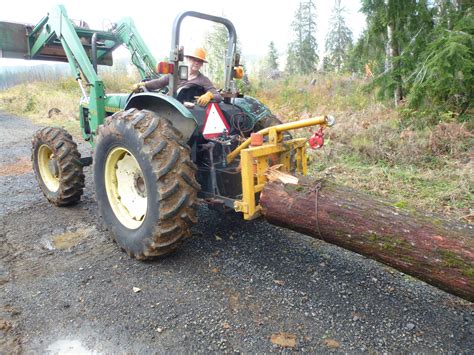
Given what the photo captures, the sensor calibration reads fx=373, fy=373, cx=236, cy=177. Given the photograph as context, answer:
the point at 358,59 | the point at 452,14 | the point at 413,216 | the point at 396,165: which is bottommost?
the point at 396,165

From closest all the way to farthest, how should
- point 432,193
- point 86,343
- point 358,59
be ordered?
1. point 86,343
2. point 432,193
3. point 358,59

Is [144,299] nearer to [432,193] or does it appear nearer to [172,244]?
[172,244]

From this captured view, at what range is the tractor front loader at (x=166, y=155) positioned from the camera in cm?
294

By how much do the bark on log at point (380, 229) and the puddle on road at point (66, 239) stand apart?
2061 mm

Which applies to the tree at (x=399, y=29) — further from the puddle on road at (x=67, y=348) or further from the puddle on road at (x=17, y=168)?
the puddle on road at (x=17, y=168)

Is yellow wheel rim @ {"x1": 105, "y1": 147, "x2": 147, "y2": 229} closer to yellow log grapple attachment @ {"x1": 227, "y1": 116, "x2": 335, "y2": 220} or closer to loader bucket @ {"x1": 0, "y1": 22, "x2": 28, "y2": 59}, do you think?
yellow log grapple attachment @ {"x1": 227, "y1": 116, "x2": 335, "y2": 220}

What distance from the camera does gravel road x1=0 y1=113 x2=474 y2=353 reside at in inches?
92.1

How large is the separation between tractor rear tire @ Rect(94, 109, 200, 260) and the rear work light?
42 cm

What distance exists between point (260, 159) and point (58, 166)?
8.81ft

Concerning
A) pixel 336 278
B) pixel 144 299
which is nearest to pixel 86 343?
pixel 144 299

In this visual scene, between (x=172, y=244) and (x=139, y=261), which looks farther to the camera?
(x=139, y=261)

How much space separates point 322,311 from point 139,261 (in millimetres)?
1634

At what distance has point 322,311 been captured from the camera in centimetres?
260

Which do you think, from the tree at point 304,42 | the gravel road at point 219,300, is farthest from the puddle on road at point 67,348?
the tree at point 304,42
